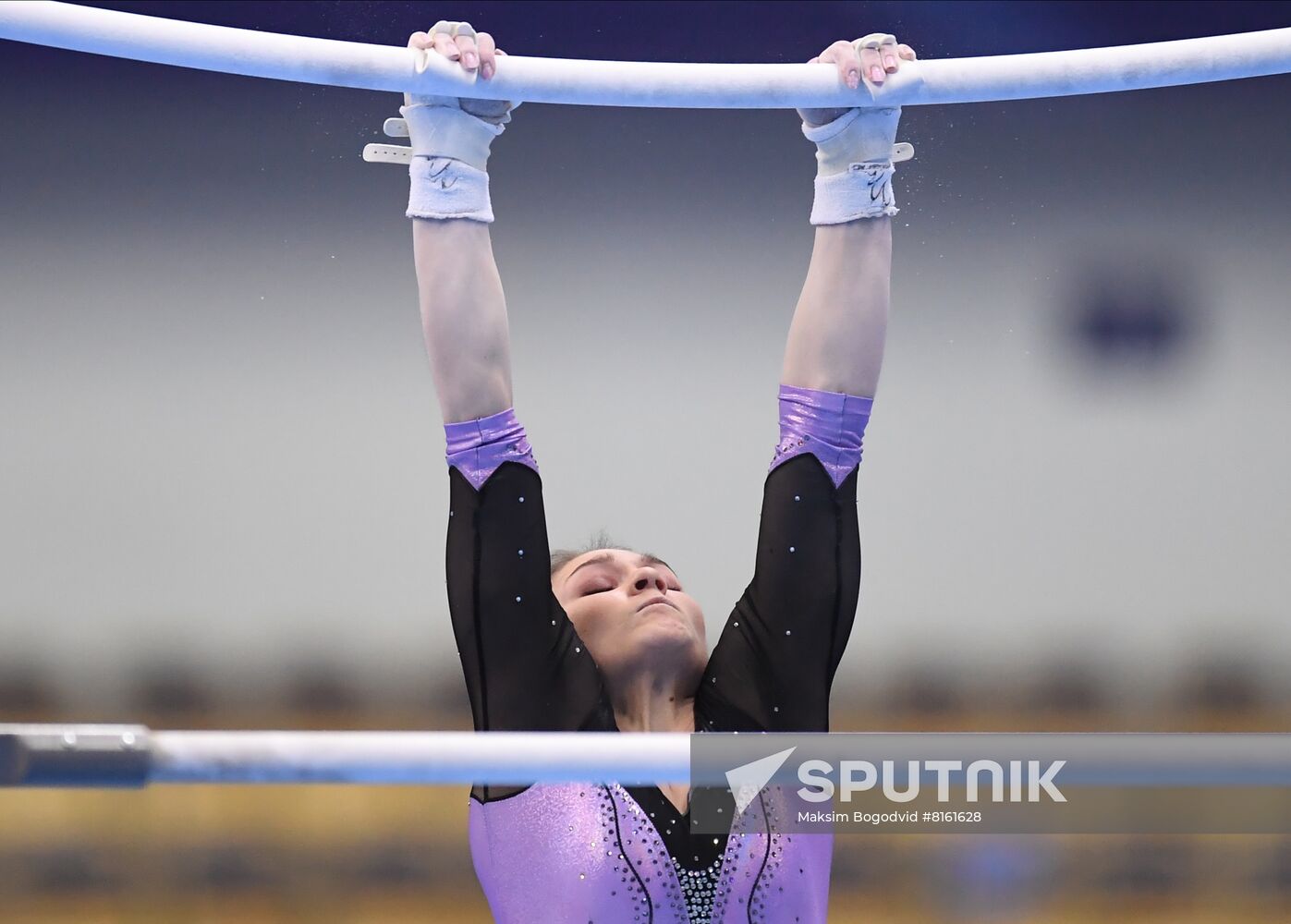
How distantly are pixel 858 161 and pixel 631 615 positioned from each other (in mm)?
564

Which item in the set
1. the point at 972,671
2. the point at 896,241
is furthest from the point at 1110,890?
the point at 896,241

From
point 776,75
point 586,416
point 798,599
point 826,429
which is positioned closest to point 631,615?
point 798,599

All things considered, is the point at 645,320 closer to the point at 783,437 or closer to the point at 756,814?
the point at 783,437

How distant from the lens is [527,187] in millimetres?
2752

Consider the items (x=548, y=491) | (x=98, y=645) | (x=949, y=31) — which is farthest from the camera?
(x=98, y=645)

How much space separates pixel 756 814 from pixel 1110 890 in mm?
2113

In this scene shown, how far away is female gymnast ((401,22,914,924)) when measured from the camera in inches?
52.4

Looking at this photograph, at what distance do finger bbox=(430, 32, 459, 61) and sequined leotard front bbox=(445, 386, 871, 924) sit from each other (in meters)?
0.36

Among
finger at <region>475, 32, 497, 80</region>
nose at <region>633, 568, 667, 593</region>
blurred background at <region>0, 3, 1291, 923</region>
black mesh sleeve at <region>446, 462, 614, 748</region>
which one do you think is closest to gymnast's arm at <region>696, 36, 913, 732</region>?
nose at <region>633, 568, 667, 593</region>

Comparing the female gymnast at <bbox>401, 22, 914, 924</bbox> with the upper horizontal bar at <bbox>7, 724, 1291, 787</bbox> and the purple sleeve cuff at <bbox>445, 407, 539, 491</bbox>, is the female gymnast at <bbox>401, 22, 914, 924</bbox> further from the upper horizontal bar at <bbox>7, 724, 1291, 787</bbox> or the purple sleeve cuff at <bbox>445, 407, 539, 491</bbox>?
the upper horizontal bar at <bbox>7, 724, 1291, 787</bbox>

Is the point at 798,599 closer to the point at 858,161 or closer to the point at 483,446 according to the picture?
the point at 483,446

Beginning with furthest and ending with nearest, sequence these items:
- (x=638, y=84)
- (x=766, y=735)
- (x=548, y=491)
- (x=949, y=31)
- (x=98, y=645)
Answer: (x=98, y=645)
(x=548, y=491)
(x=949, y=31)
(x=638, y=84)
(x=766, y=735)

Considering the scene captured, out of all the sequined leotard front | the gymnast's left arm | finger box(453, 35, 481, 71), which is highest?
finger box(453, 35, 481, 71)

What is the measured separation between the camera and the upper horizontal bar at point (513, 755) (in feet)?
3.28
